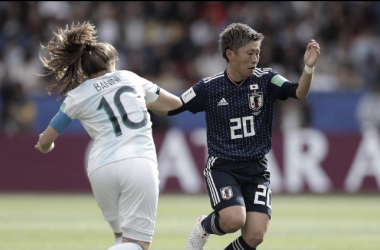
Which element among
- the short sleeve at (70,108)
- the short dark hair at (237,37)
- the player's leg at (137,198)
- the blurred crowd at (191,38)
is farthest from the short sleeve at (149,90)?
the blurred crowd at (191,38)

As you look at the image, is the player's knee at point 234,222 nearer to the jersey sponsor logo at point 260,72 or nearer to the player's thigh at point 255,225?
the player's thigh at point 255,225

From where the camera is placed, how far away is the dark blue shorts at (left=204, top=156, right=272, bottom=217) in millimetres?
7215

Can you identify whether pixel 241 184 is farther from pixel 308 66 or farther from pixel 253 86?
pixel 308 66

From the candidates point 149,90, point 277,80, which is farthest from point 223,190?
point 149,90

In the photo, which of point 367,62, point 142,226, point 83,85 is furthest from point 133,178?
point 367,62

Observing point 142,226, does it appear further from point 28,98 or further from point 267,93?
point 28,98

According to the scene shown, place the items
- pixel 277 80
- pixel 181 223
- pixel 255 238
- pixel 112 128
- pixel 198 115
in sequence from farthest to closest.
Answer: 1. pixel 198 115
2. pixel 181 223
3. pixel 277 80
4. pixel 255 238
5. pixel 112 128

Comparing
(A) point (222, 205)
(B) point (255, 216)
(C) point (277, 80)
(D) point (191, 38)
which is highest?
(C) point (277, 80)

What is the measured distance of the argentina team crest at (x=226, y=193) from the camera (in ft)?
23.5

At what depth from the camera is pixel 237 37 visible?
7.30 m

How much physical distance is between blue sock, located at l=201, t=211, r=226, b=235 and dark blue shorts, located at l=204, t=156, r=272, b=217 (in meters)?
0.10

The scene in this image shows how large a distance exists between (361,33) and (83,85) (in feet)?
45.1

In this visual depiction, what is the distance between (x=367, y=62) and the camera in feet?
60.7

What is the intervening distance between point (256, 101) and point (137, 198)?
1.77 m
